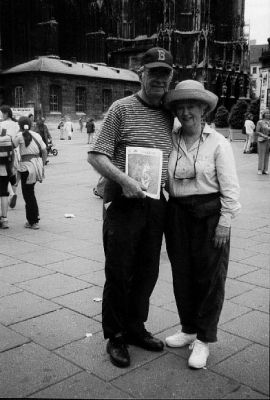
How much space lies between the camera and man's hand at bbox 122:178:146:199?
131 inches

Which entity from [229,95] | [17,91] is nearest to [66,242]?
[17,91]

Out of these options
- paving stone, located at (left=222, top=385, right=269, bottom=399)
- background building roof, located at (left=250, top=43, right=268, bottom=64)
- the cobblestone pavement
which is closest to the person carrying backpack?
the cobblestone pavement

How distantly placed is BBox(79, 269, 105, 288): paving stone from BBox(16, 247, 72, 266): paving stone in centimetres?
72

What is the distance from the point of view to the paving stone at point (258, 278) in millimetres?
5293

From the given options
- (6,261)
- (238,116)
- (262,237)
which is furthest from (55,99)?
(6,261)

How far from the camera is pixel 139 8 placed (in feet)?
216

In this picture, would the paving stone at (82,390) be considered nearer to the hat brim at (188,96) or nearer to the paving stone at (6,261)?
the hat brim at (188,96)

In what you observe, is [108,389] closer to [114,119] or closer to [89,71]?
[114,119]

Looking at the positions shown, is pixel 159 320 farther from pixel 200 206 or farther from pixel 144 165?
pixel 144 165

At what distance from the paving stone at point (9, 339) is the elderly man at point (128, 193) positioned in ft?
2.39

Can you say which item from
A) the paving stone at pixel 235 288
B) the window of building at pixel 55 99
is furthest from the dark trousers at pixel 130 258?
the window of building at pixel 55 99

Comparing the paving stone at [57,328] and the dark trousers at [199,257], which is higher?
the dark trousers at [199,257]

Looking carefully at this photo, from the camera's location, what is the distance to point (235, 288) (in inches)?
202

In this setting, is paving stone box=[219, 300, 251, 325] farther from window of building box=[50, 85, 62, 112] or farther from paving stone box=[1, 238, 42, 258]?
window of building box=[50, 85, 62, 112]
